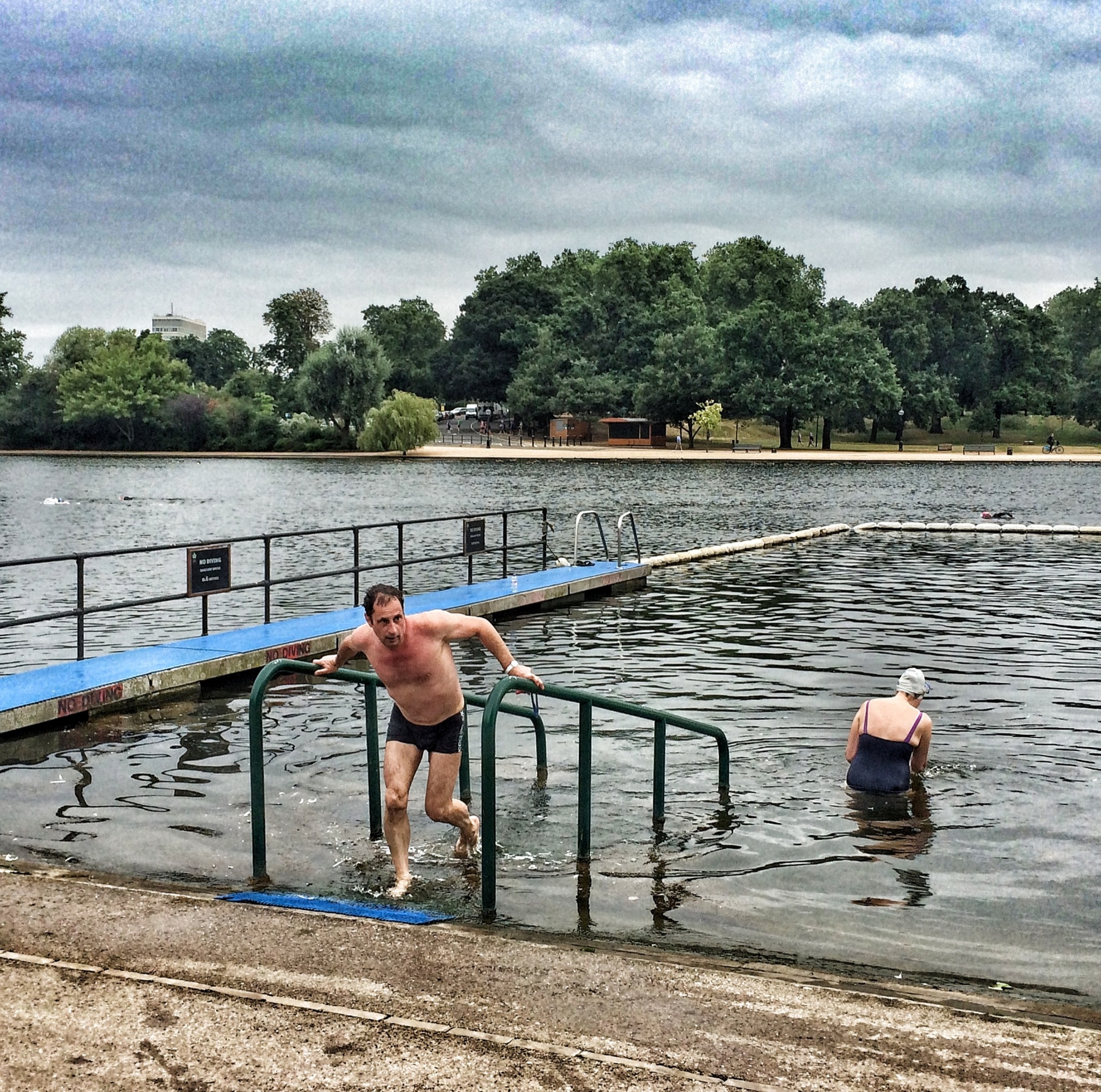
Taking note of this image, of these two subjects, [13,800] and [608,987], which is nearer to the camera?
[608,987]

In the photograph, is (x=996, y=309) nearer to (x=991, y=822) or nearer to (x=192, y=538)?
(x=192, y=538)

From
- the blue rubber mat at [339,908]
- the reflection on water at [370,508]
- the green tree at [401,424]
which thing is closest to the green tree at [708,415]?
the reflection on water at [370,508]

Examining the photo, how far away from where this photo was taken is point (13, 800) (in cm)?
1018

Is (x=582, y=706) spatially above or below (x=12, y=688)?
above

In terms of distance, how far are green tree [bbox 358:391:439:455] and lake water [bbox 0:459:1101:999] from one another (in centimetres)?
9013

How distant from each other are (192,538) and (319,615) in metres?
30.0

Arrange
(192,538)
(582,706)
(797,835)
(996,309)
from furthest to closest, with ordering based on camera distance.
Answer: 1. (996,309)
2. (192,538)
3. (797,835)
4. (582,706)

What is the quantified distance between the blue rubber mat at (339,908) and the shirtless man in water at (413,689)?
2.33 ft

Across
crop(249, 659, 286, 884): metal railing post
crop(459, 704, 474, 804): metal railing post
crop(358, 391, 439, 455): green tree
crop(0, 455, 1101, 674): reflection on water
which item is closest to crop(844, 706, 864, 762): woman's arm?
crop(459, 704, 474, 804): metal railing post

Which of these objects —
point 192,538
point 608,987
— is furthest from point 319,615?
point 192,538

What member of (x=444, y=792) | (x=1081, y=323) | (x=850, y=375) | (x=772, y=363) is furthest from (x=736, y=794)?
(x=1081, y=323)

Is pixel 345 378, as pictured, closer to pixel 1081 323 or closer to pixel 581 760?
pixel 1081 323

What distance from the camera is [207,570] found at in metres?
15.7

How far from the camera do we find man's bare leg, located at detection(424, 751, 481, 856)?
7.81 meters
